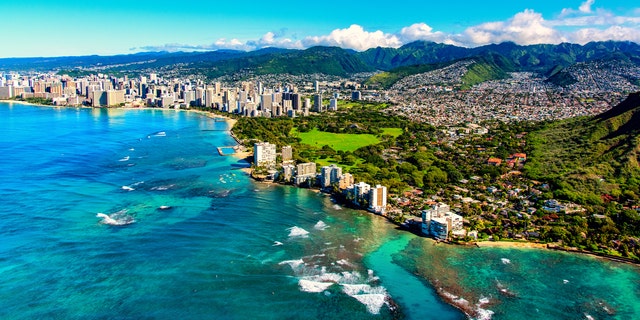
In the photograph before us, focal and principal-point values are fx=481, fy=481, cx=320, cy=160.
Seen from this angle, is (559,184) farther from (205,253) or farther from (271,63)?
(271,63)

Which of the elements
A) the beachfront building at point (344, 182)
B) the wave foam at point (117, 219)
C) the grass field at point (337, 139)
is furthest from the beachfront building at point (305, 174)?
the grass field at point (337, 139)

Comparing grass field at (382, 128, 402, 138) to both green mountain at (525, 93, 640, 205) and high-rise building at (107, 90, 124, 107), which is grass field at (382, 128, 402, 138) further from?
high-rise building at (107, 90, 124, 107)

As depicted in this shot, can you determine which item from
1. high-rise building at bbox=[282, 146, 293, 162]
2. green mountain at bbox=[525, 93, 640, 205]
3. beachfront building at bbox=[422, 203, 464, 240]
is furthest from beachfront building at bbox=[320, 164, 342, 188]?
green mountain at bbox=[525, 93, 640, 205]

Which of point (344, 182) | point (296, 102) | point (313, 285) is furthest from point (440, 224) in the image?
point (296, 102)

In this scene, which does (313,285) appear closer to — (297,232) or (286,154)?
(297,232)

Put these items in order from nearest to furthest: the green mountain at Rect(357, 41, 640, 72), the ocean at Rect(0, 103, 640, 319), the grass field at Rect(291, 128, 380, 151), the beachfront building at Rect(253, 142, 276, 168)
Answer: the ocean at Rect(0, 103, 640, 319) < the beachfront building at Rect(253, 142, 276, 168) < the grass field at Rect(291, 128, 380, 151) < the green mountain at Rect(357, 41, 640, 72)

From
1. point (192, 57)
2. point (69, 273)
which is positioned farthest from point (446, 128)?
point (192, 57)
